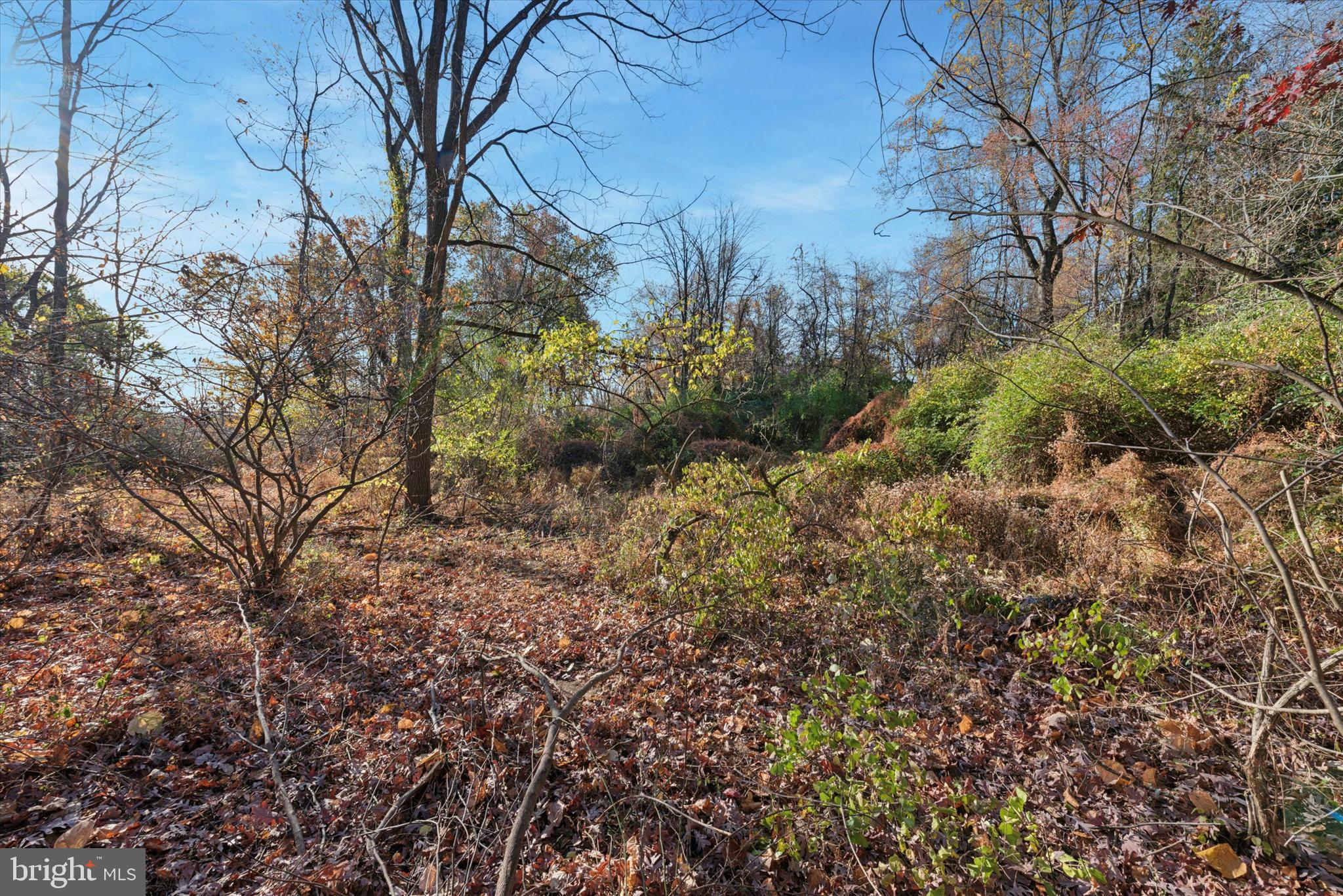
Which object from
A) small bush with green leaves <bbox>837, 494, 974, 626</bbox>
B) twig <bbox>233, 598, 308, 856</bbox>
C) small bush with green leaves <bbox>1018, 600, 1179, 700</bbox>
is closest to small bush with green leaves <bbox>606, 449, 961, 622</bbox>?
small bush with green leaves <bbox>837, 494, 974, 626</bbox>

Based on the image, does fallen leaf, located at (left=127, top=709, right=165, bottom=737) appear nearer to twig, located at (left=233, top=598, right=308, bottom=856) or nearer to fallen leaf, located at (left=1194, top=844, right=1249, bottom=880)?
twig, located at (left=233, top=598, right=308, bottom=856)

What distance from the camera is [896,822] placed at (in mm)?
2426

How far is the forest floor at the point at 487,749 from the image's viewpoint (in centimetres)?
246

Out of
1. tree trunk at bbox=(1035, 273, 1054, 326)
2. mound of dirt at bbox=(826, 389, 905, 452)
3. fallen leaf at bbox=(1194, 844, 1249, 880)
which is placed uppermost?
tree trunk at bbox=(1035, 273, 1054, 326)

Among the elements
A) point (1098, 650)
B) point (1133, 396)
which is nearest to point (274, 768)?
point (1098, 650)

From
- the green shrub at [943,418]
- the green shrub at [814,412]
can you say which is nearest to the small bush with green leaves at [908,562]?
the green shrub at [943,418]

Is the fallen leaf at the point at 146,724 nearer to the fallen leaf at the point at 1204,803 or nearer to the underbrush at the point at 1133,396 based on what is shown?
the fallen leaf at the point at 1204,803

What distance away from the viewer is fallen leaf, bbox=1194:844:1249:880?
7.23 ft

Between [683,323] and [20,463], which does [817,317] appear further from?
[20,463]

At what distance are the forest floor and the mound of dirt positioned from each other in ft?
25.0

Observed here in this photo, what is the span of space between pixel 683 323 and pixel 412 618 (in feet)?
17.3

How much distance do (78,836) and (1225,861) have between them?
492cm

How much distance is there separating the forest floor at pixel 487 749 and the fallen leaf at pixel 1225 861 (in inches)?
1.5

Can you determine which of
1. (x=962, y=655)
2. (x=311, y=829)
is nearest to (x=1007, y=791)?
(x=962, y=655)
